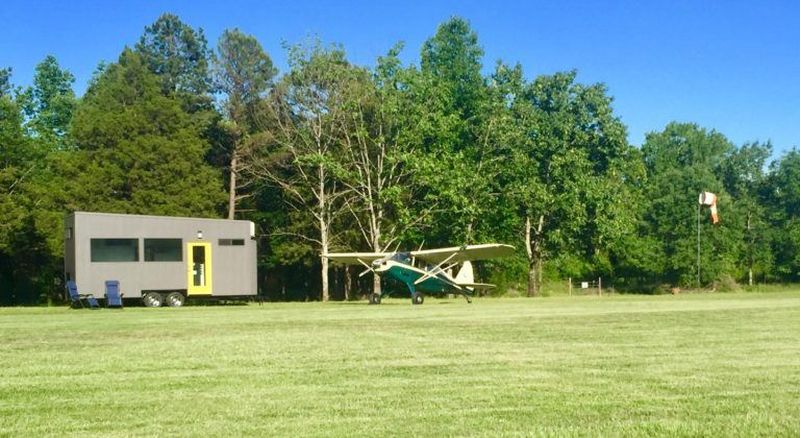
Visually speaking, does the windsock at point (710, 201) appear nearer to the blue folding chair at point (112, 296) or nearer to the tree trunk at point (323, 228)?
the tree trunk at point (323, 228)

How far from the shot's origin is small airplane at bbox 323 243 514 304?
33.1m

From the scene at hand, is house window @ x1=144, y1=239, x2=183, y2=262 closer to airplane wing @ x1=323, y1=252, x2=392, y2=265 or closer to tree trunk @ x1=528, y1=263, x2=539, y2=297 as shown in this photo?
airplane wing @ x1=323, y1=252, x2=392, y2=265

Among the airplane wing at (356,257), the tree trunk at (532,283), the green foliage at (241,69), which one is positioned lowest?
the tree trunk at (532,283)

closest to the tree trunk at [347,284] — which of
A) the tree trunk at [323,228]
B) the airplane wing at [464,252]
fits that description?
the tree trunk at [323,228]

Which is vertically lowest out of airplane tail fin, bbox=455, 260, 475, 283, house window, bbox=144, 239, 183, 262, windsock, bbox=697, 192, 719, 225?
airplane tail fin, bbox=455, 260, 475, 283

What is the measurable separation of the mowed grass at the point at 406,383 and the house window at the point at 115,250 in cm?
1645

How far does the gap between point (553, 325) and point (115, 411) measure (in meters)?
10.8

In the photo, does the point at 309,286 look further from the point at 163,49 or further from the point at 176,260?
the point at 176,260

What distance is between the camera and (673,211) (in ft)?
194

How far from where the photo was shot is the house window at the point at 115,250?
30.7 metres

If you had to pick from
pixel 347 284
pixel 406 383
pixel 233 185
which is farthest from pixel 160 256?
pixel 406 383

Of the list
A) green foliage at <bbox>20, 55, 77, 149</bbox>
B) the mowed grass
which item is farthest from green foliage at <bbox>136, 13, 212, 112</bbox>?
the mowed grass

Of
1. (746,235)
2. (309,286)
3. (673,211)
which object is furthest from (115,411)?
(746,235)

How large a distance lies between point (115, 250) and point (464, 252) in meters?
12.7
